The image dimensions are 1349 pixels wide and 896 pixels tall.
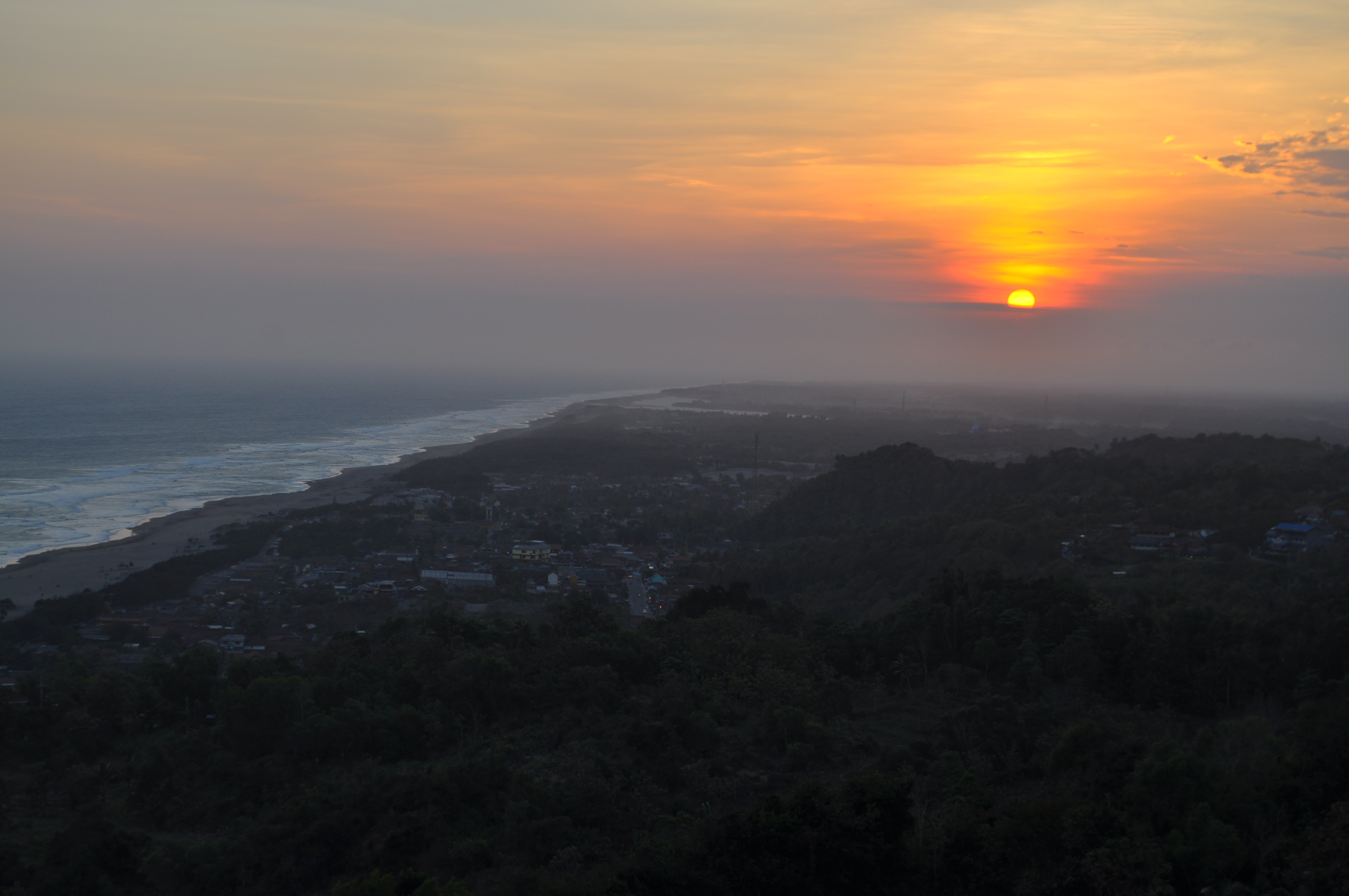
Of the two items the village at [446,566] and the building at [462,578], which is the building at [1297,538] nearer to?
the village at [446,566]

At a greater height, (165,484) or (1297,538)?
(165,484)

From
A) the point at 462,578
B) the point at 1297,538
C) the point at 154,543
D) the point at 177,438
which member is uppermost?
the point at 177,438

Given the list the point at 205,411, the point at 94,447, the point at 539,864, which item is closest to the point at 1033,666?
the point at 539,864

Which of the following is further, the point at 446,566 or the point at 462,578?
the point at 446,566

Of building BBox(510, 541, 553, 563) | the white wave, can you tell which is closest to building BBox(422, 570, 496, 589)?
building BBox(510, 541, 553, 563)

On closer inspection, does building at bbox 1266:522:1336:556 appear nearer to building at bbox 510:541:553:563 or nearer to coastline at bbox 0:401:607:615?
building at bbox 510:541:553:563

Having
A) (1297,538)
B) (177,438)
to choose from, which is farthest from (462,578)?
(177,438)

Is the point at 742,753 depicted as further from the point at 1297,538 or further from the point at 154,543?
the point at 154,543
